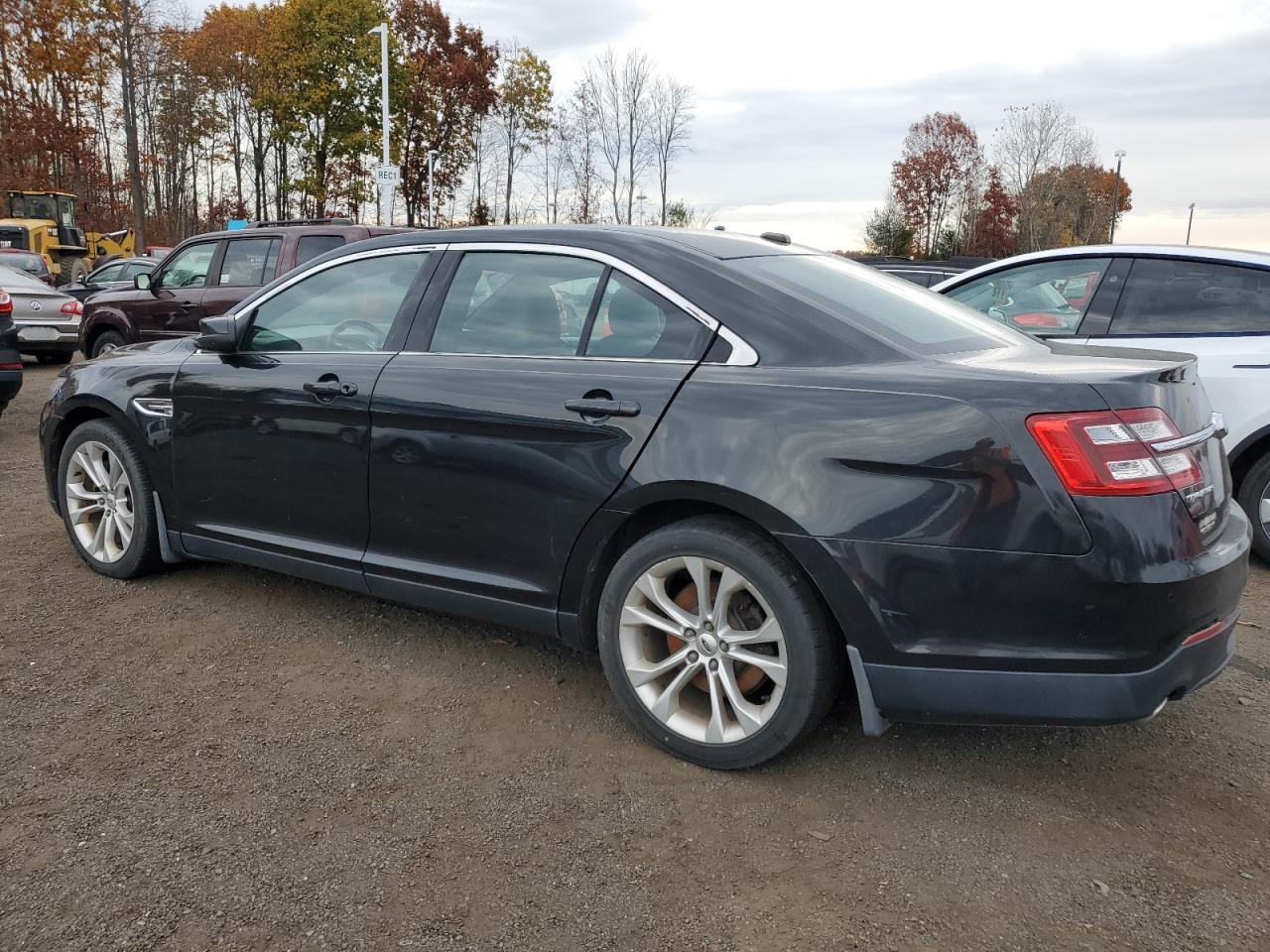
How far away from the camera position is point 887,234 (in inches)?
1994

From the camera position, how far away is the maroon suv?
919 cm

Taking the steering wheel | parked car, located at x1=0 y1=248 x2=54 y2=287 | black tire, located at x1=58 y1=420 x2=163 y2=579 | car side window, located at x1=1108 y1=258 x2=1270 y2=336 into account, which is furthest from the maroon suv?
Result: parked car, located at x1=0 y1=248 x2=54 y2=287

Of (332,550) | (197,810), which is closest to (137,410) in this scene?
(332,550)

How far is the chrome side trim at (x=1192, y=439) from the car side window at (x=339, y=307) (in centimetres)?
250

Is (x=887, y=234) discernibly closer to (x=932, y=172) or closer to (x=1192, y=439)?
(x=932, y=172)

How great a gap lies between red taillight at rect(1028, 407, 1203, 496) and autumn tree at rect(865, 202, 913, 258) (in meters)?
Result: 49.9

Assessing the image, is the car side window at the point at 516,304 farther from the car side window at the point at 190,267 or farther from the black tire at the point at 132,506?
the car side window at the point at 190,267

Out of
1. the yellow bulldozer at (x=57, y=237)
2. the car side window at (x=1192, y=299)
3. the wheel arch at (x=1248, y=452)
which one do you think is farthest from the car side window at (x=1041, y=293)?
the yellow bulldozer at (x=57, y=237)

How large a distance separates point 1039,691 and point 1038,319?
3688 millimetres

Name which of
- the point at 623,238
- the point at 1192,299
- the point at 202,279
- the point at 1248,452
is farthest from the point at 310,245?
the point at 1248,452

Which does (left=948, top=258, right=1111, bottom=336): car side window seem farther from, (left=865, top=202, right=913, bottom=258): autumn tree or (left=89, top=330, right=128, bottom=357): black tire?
(left=865, top=202, right=913, bottom=258): autumn tree

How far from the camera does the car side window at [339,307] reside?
12.1 ft

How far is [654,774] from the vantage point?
9.49ft

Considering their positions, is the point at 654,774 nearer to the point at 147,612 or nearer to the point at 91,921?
the point at 91,921
